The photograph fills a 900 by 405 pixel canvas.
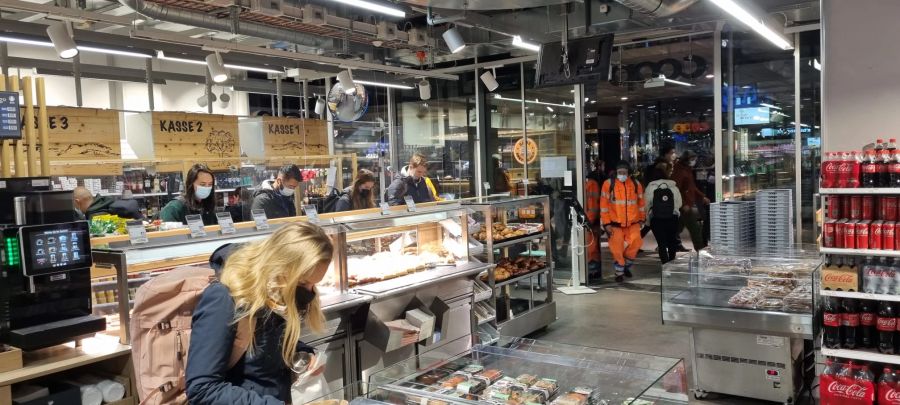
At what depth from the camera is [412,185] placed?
27.5 ft

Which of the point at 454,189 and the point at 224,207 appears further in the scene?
the point at 454,189

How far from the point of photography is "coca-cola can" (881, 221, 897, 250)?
4074mm

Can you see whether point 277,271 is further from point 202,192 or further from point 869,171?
point 202,192

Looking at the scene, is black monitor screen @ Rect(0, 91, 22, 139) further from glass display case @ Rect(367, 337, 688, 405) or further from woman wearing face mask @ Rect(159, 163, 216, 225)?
glass display case @ Rect(367, 337, 688, 405)

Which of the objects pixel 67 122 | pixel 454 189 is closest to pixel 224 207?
pixel 67 122

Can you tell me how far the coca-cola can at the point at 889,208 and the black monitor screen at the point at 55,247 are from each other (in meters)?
4.67

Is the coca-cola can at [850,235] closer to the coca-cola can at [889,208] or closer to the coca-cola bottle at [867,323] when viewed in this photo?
the coca-cola can at [889,208]

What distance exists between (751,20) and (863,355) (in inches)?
141

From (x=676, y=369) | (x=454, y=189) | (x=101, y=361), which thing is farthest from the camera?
(x=454, y=189)

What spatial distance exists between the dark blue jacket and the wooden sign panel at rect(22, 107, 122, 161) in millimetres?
7297

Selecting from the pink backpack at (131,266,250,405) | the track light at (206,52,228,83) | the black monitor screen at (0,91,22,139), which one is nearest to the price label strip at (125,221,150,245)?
the black monitor screen at (0,91,22,139)

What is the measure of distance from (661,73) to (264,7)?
6040mm

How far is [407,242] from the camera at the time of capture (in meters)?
5.84

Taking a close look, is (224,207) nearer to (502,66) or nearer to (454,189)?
(454,189)
